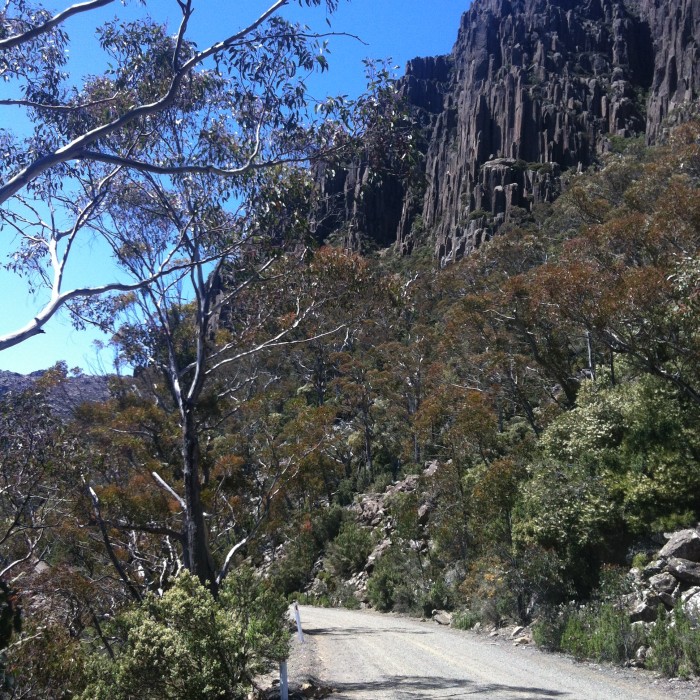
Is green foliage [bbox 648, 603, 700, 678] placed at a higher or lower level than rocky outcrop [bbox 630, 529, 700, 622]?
lower

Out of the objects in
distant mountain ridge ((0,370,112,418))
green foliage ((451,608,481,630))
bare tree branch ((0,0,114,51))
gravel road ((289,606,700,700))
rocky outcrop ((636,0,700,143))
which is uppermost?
rocky outcrop ((636,0,700,143))

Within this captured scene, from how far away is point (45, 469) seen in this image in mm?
10312

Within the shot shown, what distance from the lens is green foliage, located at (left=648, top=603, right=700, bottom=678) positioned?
8219mm

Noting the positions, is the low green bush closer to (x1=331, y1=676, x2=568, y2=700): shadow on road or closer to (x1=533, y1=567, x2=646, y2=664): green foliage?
(x1=533, y1=567, x2=646, y2=664): green foliage

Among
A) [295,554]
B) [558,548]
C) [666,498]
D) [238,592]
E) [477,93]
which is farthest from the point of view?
[477,93]

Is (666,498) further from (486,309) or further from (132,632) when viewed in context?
(486,309)

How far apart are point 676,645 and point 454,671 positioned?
2861 millimetres

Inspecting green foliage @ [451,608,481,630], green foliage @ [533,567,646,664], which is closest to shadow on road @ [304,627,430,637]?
green foliage @ [451,608,481,630]

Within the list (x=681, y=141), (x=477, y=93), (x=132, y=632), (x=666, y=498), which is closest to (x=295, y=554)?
(x=666, y=498)

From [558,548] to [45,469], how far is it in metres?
9.07

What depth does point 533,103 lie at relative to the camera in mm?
70938

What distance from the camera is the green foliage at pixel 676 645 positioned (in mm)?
8219

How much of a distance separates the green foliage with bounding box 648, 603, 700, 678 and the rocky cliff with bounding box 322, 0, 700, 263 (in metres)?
47.9

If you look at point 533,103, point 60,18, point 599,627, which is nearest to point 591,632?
point 599,627
